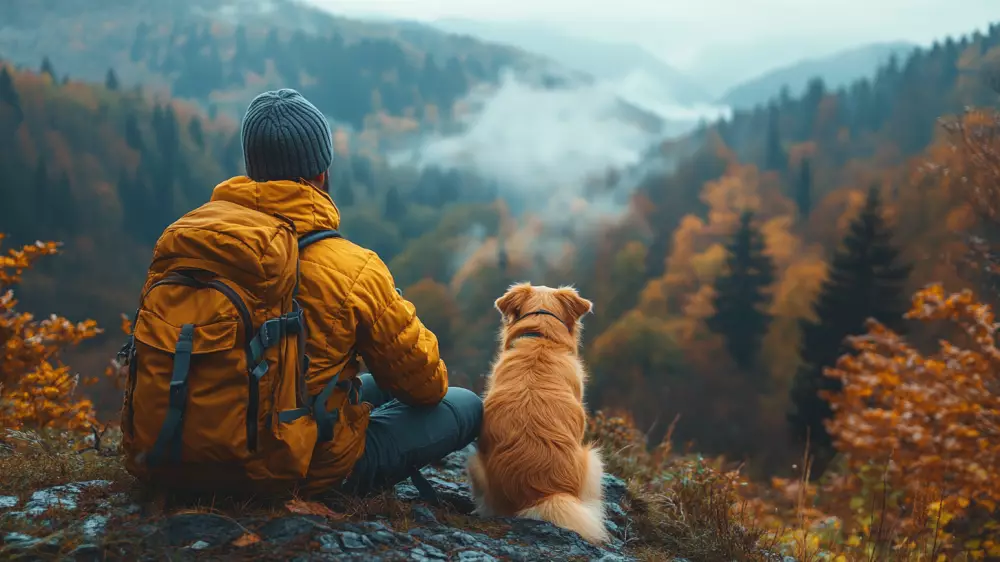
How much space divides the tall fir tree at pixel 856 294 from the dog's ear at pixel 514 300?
25.0m

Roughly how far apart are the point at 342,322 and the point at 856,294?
96.2ft

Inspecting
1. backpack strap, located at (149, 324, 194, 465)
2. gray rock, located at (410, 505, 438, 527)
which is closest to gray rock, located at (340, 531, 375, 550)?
gray rock, located at (410, 505, 438, 527)

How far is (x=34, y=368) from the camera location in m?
6.08

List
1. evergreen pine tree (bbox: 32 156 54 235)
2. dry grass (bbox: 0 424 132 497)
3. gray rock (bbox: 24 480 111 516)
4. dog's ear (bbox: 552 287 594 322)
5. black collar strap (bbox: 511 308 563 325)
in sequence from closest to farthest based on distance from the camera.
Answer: gray rock (bbox: 24 480 111 516) < dry grass (bbox: 0 424 132 497) < black collar strap (bbox: 511 308 563 325) < dog's ear (bbox: 552 287 594 322) < evergreen pine tree (bbox: 32 156 54 235)

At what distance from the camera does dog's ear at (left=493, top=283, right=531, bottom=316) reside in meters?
4.18

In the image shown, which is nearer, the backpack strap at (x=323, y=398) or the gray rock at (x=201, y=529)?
the gray rock at (x=201, y=529)

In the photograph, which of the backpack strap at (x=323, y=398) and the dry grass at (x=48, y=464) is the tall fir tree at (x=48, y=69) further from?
the backpack strap at (x=323, y=398)

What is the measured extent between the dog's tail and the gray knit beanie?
5.70 feet

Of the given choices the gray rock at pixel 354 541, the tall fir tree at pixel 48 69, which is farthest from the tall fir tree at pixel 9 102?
the gray rock at pixel 354 541

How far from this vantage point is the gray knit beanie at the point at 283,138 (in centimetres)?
271

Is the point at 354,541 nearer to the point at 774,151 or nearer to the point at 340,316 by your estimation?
the point at 340,316

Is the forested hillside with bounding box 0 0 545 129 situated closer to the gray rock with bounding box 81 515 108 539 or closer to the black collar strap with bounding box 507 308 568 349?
the black collar strap with bounding box 507 308 568 349

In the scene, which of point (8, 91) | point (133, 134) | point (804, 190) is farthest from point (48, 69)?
point (804, 190)

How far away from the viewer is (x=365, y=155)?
75000 millimetres
